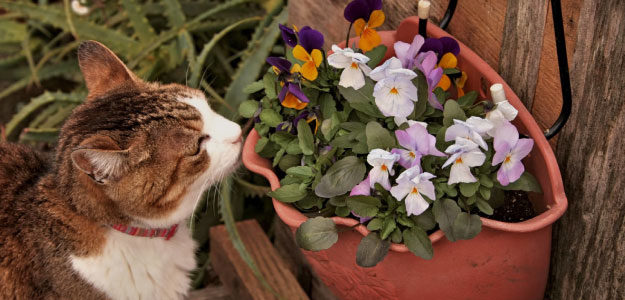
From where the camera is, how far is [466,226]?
1077 millimetres

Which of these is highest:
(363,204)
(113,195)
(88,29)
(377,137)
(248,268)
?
(377,137)

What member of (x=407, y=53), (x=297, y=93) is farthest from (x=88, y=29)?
(x=407, y=53)

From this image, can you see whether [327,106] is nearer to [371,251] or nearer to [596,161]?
[371,251]

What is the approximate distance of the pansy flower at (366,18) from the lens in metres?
1.25

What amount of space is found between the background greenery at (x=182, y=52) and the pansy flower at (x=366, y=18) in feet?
3.01

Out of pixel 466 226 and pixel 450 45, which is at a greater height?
pixel 450 45

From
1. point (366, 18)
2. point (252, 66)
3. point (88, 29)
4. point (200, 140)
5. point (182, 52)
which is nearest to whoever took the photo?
point (366, 18)

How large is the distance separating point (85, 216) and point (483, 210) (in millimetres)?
912

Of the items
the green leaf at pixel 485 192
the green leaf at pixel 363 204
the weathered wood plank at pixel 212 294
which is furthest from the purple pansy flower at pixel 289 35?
the weathered wood plank at pixel 212 294

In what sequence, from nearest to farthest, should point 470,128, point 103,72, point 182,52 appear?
point 470,128 < point 103,72 < point 182,52

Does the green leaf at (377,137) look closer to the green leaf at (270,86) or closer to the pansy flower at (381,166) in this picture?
the pansy flower at (381,166)

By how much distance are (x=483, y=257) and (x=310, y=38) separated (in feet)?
1.70

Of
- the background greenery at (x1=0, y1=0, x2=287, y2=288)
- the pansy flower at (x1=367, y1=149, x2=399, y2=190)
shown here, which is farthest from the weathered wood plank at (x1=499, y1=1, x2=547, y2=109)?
the background greenery at (x1=0, y1=0, x2=287, y2=288)

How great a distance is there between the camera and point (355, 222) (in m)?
1.17
